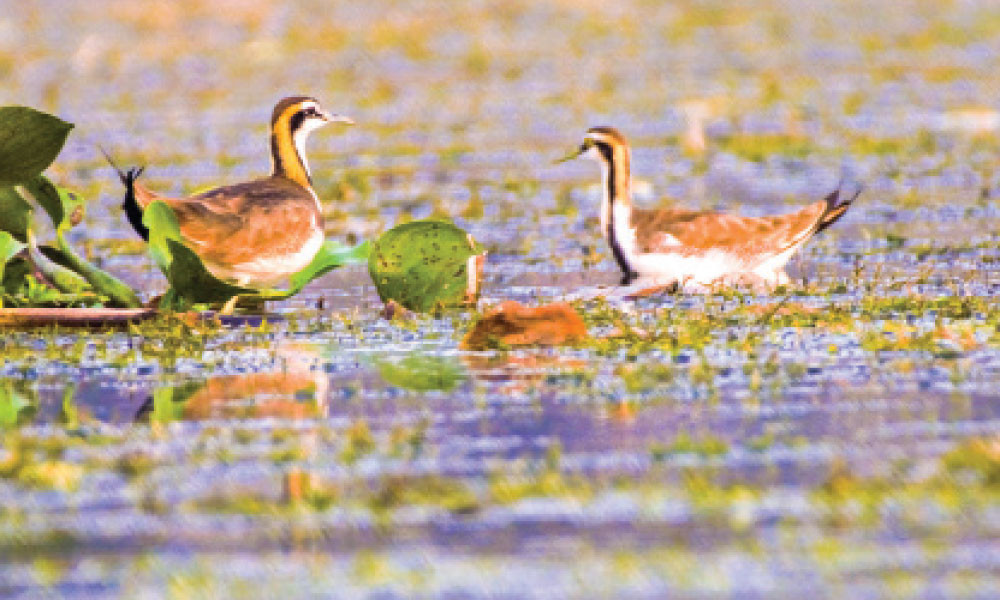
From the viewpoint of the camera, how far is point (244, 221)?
45.3 feet

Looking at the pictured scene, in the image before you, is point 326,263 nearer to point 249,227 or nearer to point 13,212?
point 249,227

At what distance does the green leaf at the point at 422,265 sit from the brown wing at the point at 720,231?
76.6 inches

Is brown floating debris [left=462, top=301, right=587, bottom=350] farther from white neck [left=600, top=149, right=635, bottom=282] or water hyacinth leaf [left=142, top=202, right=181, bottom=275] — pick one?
white neck [left=600, top=149, right=635, bottom=282]

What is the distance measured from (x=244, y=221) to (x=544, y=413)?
4773 mm

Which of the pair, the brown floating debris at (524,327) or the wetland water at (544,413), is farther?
the brown floating debris at (524,327)

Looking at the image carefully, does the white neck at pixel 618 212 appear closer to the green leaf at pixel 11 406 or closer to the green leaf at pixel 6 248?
the green leaf at pixel 6 248

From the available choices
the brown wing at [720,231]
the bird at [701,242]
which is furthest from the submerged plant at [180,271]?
the brown wing at [720,231]

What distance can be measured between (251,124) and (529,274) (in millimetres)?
11118

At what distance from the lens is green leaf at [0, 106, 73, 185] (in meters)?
12.1

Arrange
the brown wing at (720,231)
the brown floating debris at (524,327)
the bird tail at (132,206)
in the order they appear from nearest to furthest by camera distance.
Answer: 1. the brown floating debris at (524,327)
2. the bird tail at (132,206)
3. the brown wing at (720,231)

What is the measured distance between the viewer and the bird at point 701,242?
14.7m

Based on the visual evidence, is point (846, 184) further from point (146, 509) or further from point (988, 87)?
point (146, 509)

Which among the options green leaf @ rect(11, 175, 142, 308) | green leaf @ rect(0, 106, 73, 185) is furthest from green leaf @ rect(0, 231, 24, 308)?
green leaf @ rect(0, 106, 73, 185)

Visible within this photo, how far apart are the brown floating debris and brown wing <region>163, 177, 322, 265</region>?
2.72 metres
